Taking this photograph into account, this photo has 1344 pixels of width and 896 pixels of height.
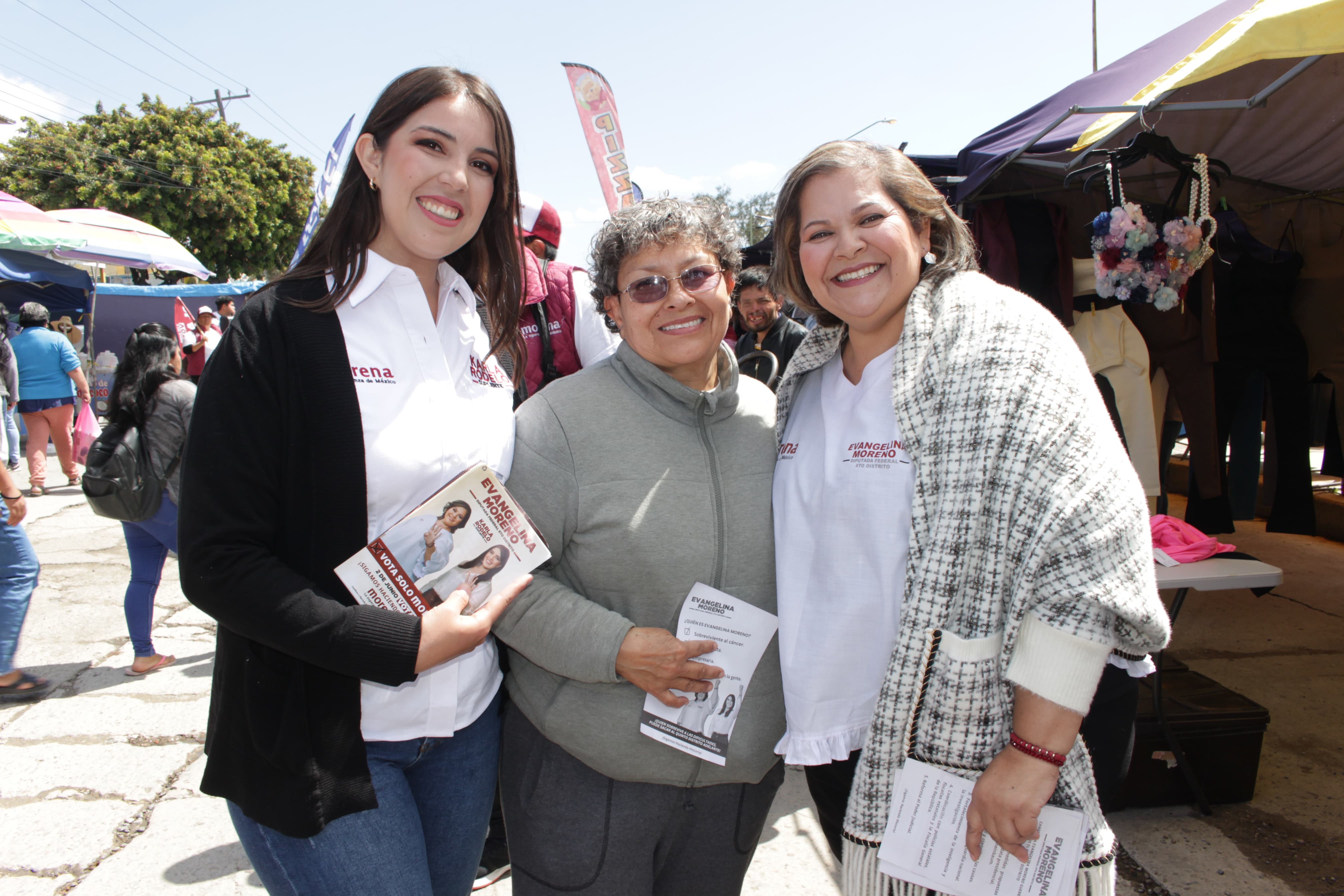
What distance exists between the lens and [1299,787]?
3213 millimetres

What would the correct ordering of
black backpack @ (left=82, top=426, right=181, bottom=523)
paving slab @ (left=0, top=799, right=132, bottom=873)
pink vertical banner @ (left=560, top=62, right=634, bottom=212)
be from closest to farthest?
paving slab @ (left=0, top=799, right=132, bottom=873) → black backpack @ (left=82, top=426, right=181, bottom=523) → pink vertical banner @ (left=560, top=62, right=634, bottom=212)

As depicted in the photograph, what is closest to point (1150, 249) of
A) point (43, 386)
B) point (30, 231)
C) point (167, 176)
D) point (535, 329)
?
point (535, 329)

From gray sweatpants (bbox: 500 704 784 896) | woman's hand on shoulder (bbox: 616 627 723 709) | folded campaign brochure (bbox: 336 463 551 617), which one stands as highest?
folded campaign brochure (bbox: 336 463 551 617)

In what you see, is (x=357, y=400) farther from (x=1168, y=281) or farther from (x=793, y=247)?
(x=1168, y=281)

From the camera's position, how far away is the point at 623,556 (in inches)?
61.8

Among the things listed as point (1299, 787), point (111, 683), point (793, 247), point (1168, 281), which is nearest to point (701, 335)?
point (793, 247)

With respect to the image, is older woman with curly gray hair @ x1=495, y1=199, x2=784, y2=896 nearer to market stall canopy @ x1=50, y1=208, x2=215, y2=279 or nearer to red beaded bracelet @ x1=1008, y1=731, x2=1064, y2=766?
red beaded bracelet @ x1=1008, y1=731, x2=1064, y2=766

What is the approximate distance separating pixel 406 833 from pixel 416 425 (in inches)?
29.4

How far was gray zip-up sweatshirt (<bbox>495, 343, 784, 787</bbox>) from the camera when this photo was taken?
5.04ft

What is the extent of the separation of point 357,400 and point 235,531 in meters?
0.28

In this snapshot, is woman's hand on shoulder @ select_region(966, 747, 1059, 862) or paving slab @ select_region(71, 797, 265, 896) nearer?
woman's hand on shoulder @ select_region(966, 747, 1059, 862)

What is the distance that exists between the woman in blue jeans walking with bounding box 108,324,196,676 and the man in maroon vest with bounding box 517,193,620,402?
2591mm

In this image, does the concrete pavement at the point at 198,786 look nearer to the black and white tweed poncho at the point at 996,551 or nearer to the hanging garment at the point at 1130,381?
the hanging garment at the point at 1130,381

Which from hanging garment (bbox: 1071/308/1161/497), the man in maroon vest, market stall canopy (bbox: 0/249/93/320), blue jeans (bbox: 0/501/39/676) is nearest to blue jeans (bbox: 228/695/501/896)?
the man in maroon vest
